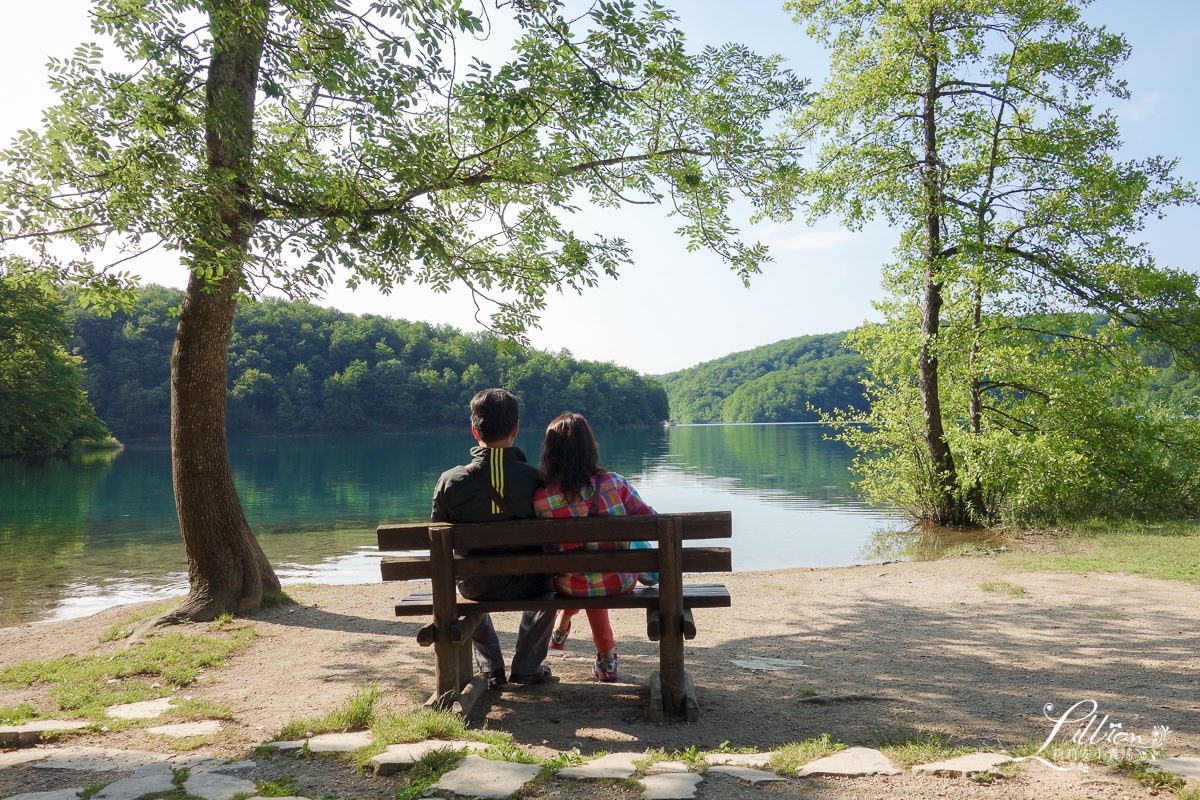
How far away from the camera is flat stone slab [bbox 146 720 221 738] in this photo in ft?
12.7

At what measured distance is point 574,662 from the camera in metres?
5.43

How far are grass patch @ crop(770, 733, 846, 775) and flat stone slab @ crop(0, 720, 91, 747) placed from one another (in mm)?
3422

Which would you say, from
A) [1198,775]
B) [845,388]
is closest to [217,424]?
[1198,775]

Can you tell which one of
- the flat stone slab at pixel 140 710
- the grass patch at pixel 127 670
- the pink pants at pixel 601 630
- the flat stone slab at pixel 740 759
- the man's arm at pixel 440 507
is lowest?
the grass patch at pixel 127 670

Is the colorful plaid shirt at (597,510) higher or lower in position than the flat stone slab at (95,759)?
higher

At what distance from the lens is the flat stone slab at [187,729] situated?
12.7 feet

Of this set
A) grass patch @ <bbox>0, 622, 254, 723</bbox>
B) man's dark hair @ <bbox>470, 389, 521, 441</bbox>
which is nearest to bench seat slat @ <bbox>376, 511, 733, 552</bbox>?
man's dark hair @ <bbox>470, 389, 521, 441</bbox>

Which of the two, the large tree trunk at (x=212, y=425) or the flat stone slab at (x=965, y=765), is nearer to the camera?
the flat stone slab at (x=965, y=765)

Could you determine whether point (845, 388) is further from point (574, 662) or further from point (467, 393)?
point (574, 662)

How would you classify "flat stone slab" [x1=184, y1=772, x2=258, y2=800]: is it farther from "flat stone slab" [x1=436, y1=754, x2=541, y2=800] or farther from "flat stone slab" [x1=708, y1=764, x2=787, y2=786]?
"flat stone slab" [x1=708, y1=764, x2=787, y2=786]

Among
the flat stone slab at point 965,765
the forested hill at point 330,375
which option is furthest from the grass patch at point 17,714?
the forested hill at point 330,375

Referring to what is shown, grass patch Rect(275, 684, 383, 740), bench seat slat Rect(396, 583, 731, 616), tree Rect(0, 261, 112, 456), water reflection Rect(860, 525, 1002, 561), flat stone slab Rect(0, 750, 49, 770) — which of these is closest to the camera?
flat stone slab Rect(0, 750, 49, 770)

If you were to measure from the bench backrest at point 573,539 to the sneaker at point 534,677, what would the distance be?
42.1 inches

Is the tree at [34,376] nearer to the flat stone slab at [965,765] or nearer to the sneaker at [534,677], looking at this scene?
the sneaker at [534,677]
